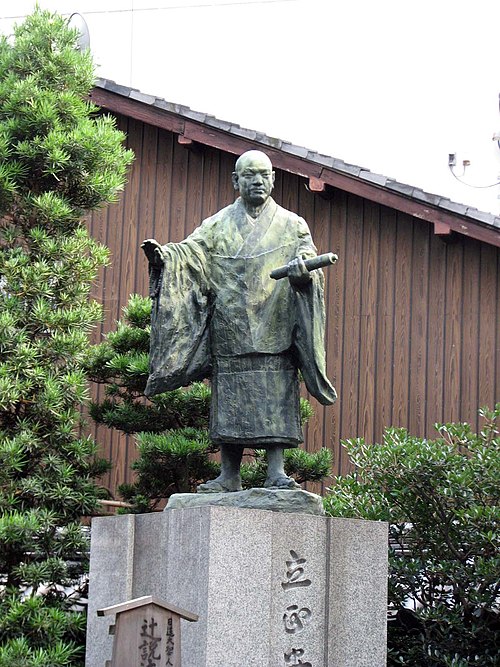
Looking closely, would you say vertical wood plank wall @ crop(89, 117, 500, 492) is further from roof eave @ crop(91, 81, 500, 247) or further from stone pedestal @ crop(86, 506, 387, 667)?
stone pedestal @ crop(86, 506, 387, 667)

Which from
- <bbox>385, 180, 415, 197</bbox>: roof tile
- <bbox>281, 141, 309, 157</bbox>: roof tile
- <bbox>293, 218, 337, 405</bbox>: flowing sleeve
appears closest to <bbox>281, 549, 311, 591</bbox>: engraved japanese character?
<bbox>293, 218, 337, 405</bbox>: flowing sleeve

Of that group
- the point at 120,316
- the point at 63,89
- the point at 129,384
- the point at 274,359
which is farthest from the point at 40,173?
the point at 274,359

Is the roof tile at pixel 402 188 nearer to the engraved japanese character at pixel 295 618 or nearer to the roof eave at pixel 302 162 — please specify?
the roof eave at pixel 302 162

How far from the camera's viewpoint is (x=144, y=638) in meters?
6.81

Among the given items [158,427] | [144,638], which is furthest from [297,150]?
[144,638]

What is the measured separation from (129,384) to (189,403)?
0.61 m

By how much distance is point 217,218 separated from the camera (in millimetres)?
9000

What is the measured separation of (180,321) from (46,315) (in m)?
3.02

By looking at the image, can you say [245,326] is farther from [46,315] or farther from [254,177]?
[46,315]

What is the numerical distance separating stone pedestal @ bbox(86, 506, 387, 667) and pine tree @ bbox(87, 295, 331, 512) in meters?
2.73

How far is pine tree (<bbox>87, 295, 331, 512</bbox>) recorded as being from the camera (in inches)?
457

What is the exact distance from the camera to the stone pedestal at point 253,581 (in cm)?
768

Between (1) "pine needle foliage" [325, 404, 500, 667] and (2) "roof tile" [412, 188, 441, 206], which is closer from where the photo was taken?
(1) "pine needle foliage" [325, 404, 500, 667]

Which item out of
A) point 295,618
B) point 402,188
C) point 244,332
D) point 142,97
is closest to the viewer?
point 295,618
